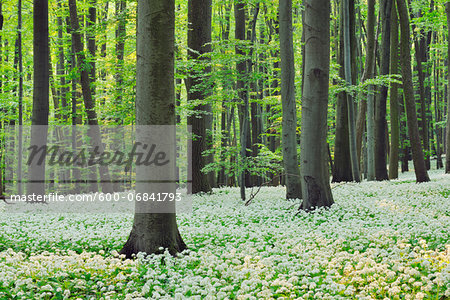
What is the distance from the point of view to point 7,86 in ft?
54.2

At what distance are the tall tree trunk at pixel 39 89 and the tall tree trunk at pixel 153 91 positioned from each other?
7177 millimetres

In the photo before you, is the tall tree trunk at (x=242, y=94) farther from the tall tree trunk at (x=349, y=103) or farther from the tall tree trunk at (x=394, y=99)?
the tall tree trunk at (x=394, y=99)

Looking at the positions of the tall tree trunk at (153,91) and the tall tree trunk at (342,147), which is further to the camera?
the tall tree trunk at (342,147)

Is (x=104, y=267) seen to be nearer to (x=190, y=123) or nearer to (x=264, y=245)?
(x=264, y=245)

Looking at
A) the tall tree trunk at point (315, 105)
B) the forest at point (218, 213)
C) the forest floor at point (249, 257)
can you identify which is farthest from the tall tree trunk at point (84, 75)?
the tall tree trunk at point (315, 105)

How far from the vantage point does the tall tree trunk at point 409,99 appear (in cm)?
1416

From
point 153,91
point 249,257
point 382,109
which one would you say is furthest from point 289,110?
point 382,109

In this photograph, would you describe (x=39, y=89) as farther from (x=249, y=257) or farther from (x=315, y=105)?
(x=249, y=257)

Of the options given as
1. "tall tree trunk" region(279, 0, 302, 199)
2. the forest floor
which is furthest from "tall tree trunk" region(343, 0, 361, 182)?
the forest floor

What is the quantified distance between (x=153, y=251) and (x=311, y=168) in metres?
4.98

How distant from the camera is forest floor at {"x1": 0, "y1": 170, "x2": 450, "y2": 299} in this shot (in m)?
4.34

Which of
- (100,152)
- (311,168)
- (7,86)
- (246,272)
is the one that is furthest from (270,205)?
(7,86)

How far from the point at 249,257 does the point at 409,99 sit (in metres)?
11.2

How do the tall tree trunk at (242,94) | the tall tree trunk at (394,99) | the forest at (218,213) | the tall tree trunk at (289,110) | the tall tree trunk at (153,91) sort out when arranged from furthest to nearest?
the tall tree trunk at (394,99) → the tall tree trunk at (289,110) → the tall tree trunk at (242,94) → the tall tree trunk at (153,91) → the forest at (218,213)
